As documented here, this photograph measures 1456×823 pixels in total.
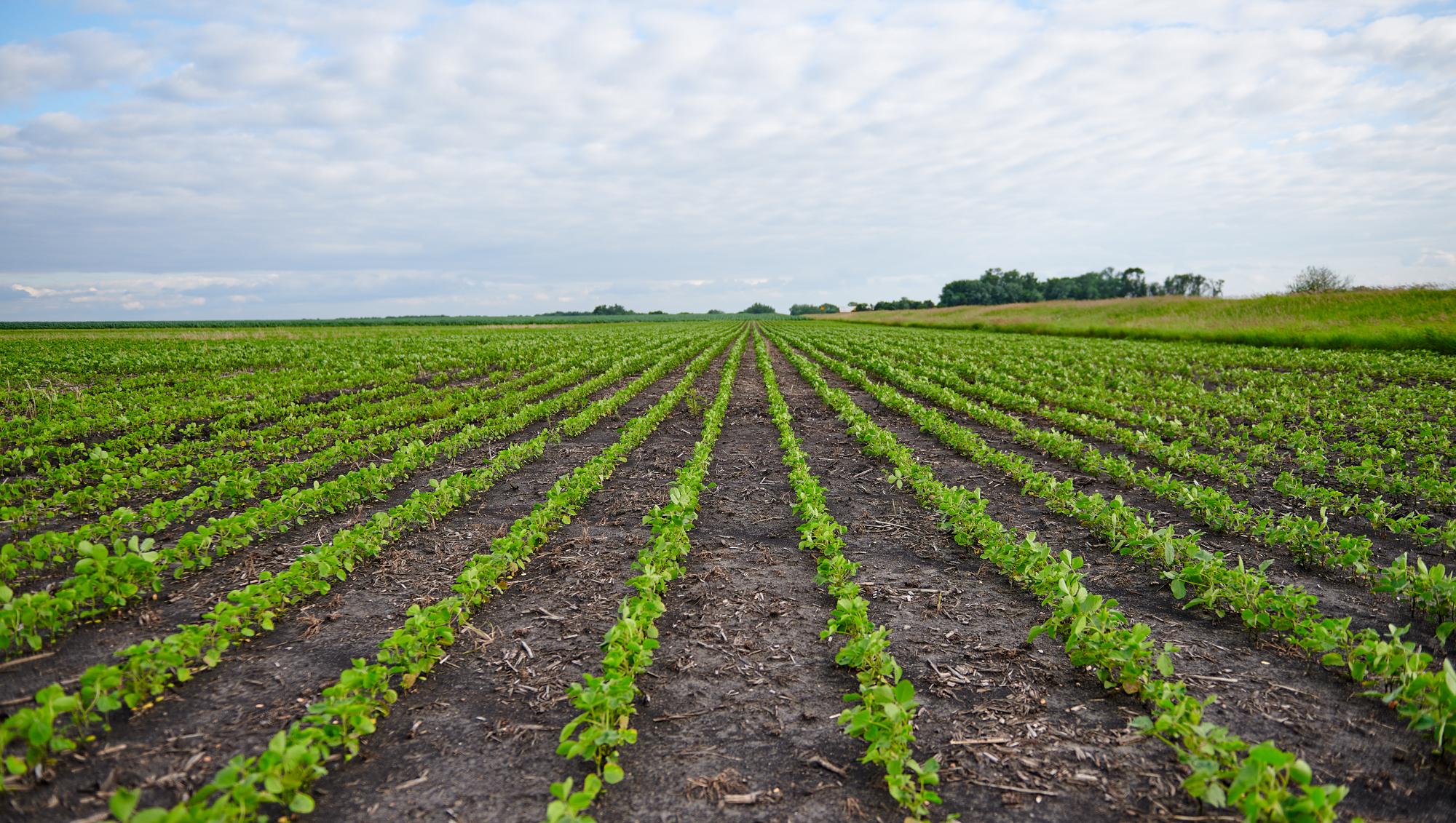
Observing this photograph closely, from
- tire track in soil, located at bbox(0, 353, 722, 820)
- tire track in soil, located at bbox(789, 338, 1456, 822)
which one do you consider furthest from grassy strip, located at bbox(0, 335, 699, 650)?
tire track in soil, located at bbox(789, 338, 1456, 822)

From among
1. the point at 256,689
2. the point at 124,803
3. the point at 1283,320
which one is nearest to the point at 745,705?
the point at 124,803

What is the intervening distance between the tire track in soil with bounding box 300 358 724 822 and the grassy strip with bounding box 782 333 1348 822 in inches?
119

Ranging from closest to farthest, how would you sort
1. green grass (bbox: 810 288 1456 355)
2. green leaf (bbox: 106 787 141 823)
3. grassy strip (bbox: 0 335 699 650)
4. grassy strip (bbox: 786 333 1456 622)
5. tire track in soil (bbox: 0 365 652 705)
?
green leaf (bbox: 106 787 141 823)
tire track in soil (bbox: 0 365 652 705)
grassy strip (bbox: 0 335 699 650)
grassy strip (bbox: 786 333 1456 622)
green grass (bbox: 810 288 1456 355)

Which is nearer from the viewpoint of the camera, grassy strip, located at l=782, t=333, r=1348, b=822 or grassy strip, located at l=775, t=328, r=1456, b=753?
grassy strip, located at l=782, t=333, r=1348, b=822

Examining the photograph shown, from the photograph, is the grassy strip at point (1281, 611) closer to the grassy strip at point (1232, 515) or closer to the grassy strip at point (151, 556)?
the grassy strip at point (1232, 515)

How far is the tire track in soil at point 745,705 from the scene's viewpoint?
3.18 metres

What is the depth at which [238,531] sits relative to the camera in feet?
19.8

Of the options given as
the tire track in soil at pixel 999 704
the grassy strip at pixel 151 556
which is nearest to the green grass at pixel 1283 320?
the tire track in soil at pixel 999 704

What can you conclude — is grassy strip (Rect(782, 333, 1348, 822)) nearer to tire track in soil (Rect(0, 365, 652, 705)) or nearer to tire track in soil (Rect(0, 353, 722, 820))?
tire track in soil (Rect(0, 353, 722, 820))

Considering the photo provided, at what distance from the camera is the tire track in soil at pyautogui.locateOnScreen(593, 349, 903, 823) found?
3180 millimetres

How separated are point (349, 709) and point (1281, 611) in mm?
5969

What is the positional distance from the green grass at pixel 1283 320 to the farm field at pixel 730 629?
17.3 meters

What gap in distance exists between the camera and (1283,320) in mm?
29391

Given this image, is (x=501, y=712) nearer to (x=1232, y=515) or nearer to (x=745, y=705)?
(x=745, y=705)
